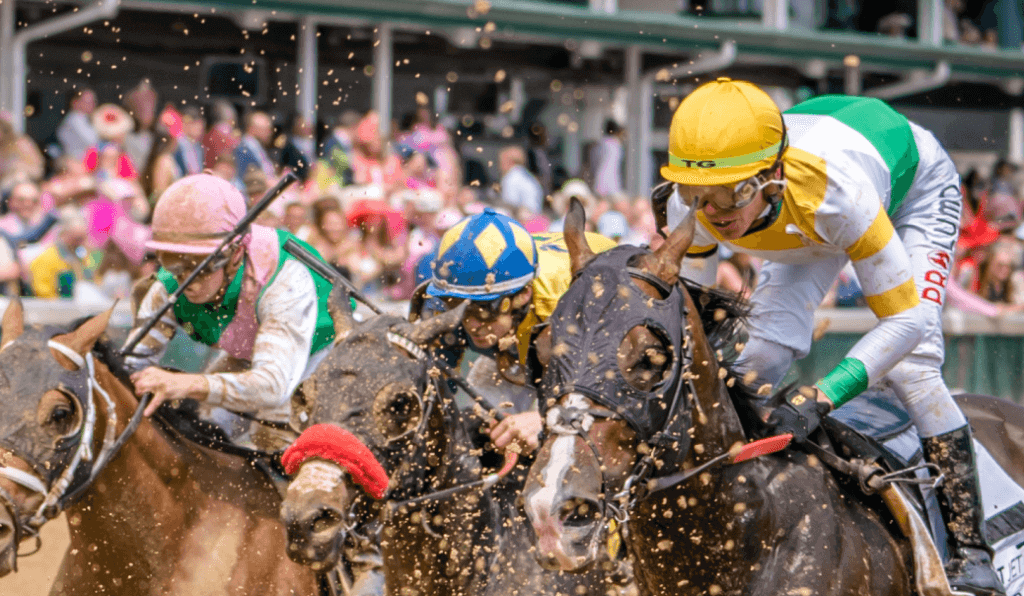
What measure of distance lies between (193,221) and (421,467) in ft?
3.71

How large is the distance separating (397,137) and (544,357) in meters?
6.87

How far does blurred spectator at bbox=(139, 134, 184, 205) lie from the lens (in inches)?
293

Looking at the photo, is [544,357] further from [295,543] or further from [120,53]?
[120,53]

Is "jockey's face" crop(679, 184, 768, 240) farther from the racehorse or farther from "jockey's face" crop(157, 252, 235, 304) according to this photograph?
"jockey's face" crop(157, 252, 235, 304)

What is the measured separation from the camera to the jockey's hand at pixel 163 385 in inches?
137

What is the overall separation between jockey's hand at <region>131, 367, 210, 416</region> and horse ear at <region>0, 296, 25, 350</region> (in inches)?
12.6

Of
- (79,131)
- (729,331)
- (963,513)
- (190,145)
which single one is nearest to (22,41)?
(79,131)

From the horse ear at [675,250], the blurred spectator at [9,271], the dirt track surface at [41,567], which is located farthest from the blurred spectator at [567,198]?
the horse ear at [675,250]

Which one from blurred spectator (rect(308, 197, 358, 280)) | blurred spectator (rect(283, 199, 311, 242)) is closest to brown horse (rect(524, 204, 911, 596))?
blurred spectator (rect(308, 197, 358, 280))

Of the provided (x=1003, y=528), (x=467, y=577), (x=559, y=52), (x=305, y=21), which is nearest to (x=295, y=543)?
(x=467, y=577)

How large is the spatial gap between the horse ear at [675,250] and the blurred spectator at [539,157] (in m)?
7.48

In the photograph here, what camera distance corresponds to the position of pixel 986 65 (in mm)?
15188

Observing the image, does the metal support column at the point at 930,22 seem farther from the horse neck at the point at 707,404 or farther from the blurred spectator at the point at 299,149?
the horse neck at the point at 707,404

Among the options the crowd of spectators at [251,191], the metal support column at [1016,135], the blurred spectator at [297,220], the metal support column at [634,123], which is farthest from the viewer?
the metal support column at [1016,135]
